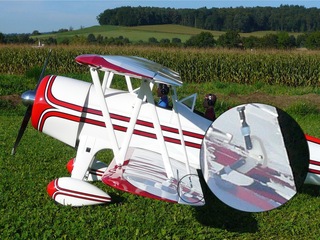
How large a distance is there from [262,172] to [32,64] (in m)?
19.5

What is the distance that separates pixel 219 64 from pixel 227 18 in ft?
111

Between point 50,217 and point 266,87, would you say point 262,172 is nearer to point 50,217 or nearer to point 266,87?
point 50,217

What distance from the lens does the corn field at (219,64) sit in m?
22.2

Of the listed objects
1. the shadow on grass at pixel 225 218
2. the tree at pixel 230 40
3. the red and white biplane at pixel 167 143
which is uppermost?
the red and white biplane at pixel 167 143

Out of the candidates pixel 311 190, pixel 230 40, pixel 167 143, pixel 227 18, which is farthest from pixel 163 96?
pixel 227 18

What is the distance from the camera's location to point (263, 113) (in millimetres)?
5297

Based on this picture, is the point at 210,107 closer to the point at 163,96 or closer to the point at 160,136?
the point at 163,96

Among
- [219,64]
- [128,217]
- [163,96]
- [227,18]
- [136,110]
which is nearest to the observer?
[136,110]

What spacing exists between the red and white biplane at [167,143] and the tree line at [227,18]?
1902 inches

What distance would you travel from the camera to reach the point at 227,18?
5519 cm

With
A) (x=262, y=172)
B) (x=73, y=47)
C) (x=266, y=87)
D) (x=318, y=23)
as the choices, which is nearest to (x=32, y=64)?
(x=73, y=47)

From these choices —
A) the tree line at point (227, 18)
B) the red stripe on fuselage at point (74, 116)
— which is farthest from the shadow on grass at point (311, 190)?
the tree line at point (227, 18)

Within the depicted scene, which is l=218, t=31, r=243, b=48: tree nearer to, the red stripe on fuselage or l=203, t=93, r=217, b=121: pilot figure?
l=203, t=93, r=217, b=121: pilot figure

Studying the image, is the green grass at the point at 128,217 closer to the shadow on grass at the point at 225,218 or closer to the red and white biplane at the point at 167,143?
the shadow on grass at the point at 225,218
